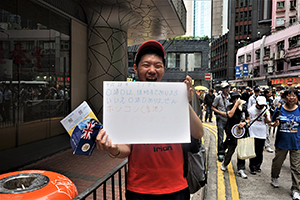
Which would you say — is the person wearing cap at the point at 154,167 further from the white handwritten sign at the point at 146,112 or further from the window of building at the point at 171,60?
the window of building at the point at 171,60

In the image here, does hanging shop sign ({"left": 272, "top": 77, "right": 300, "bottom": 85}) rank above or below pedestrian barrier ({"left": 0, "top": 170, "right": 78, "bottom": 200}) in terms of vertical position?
above

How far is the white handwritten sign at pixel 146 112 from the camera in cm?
162

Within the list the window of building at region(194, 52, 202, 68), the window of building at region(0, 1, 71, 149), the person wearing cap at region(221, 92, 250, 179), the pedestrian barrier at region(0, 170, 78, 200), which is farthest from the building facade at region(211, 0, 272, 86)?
the pedestrian barrier at region(0, 170, 78, 200)

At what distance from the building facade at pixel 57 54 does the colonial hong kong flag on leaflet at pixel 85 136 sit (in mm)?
6015

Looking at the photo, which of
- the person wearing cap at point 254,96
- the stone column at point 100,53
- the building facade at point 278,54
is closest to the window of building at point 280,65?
the building facade at point 278,54

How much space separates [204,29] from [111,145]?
14289 cm

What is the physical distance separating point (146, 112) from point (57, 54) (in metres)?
7.30

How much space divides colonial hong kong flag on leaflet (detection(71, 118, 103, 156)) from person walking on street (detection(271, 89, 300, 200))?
14.1ft

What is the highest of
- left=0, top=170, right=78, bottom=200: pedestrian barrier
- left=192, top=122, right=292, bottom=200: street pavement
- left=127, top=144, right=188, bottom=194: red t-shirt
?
left=127, top=144, right=188, bottom=194: red t-shirt

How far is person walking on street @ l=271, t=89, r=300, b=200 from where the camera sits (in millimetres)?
4352

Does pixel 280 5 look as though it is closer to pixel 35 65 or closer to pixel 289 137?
pixel 289 137

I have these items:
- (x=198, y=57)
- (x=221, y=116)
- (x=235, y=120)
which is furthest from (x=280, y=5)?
(x=235, y=120)

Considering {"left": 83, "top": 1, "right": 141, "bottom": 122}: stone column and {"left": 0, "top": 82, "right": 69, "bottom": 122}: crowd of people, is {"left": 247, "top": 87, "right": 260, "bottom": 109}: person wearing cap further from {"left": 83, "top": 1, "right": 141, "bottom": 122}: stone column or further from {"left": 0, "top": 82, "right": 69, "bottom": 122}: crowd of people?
{"left": 0, "top": 82, "right": 69, "bottom": 122}: crowd of people

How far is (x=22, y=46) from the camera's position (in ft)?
22.6
